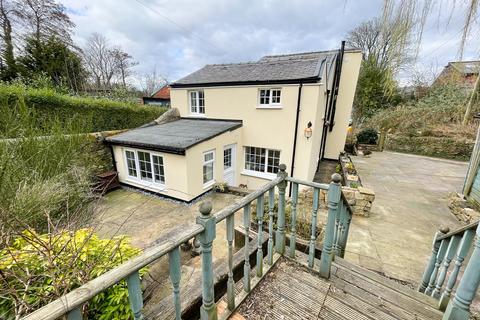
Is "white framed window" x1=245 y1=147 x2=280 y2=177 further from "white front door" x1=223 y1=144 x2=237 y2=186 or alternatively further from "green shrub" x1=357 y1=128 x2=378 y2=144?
"green shrub" x1=357 y1=128 x2=378 y2=144

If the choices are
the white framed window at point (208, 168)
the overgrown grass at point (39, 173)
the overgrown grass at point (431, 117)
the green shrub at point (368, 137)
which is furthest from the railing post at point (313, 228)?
the overgrown grass at point (431, 117)

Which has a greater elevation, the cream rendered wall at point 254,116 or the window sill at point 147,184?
the cream rendered wall at point 254,116

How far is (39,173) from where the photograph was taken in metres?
3.07

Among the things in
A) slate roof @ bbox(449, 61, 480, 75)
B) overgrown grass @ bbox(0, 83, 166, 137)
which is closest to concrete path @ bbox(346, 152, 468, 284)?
slate roof @ bbox(449, 61, 480, 75)

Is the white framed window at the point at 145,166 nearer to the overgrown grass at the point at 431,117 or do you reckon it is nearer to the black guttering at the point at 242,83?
the black guttering at the point at 242,83

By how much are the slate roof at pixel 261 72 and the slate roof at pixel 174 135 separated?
189 cm

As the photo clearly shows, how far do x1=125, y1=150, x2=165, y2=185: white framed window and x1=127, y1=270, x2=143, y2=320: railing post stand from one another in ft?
22.5

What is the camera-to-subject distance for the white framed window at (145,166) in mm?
7711

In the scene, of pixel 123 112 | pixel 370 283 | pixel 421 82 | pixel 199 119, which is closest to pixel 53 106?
pixel 123 112

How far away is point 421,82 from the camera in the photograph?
1716 cm

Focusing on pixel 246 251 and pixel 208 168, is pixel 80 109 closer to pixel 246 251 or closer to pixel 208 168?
pixel 208 168

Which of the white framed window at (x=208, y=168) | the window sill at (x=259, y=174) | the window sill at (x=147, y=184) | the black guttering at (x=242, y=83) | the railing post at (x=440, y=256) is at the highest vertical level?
the black guttering at (x=242, y=83)

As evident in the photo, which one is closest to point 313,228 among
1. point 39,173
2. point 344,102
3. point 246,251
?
point 246,251

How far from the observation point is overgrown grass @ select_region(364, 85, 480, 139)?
42.6 ft
